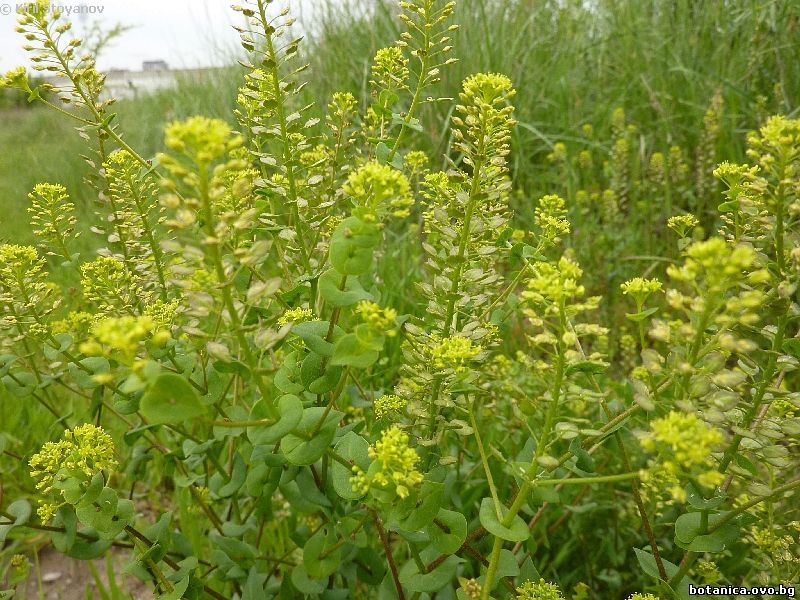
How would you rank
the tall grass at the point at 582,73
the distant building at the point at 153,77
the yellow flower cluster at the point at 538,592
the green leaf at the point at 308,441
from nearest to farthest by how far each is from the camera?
the green leaf at the point at 308,441 → the yellow flower cluster at the point at 538,592 → the tall grass at the point at 582,73 → the distant building at the point at 153,77

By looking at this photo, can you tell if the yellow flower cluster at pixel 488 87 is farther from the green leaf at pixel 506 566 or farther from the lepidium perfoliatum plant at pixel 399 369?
the green leaf at pixel 506 566

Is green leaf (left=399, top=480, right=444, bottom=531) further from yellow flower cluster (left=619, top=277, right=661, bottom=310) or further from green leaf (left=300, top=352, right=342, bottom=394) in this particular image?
yellow flower cluster (left=619, top=277, right=661, bottom=310)

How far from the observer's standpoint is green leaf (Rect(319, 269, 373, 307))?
3.80 ft

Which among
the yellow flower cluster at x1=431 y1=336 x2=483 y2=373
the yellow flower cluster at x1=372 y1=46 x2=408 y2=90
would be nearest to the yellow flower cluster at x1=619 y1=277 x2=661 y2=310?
the yellow flower cluster at x1=431 y1=336 x2=483 y2=373

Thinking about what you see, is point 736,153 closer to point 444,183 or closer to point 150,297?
point 444,183

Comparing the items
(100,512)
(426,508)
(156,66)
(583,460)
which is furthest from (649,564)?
(156,66)

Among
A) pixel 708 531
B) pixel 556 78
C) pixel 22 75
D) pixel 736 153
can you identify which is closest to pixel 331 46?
pixel 556 78

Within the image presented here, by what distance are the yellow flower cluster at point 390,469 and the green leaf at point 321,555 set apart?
0.36 metres

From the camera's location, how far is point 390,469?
116 centimetres

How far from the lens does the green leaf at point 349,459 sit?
4.26ft

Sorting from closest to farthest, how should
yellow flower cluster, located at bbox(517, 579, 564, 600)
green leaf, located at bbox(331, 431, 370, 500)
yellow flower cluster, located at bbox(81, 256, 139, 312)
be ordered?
green leaf, located at bbox(331, 431, 370, 500)
yellow flower cluster, located at bbox(517, 579, 564, 600)
yellow flower cluster, located at bbox(81, 256, 139, 312)

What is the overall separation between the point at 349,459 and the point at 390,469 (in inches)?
7.3

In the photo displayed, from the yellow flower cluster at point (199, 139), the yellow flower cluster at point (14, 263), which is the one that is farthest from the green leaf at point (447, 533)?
the yellow flower cluster at point (14, 263)

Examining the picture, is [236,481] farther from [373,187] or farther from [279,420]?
[373,187]
